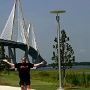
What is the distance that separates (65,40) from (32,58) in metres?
44.1

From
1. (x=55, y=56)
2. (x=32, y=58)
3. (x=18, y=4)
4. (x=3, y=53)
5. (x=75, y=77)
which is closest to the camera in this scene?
(x=55, y=56)

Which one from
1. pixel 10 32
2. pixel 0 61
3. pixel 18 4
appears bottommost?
pixel 0 61

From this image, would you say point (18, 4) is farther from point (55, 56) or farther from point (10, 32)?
point (55, 56)

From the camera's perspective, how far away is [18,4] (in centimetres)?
5956

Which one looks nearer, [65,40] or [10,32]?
[65,40]

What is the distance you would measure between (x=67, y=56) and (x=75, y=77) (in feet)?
7.70

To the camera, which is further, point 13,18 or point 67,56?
point 13,18

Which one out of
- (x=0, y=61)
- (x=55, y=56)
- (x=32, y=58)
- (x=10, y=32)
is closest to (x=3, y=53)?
(x=0, y=61)

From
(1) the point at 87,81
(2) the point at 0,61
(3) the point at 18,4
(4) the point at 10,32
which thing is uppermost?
(3) the point at 18,4

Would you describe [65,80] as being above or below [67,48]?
below

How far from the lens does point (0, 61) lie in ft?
83.9

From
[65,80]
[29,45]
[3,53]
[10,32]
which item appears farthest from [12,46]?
[65,80]

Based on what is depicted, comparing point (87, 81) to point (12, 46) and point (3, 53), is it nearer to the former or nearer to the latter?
point (3, 53)

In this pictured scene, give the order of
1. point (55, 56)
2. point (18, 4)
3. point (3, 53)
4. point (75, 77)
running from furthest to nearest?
point (18, 4), point (3, 53), point (75, 77), point (55, 56)
